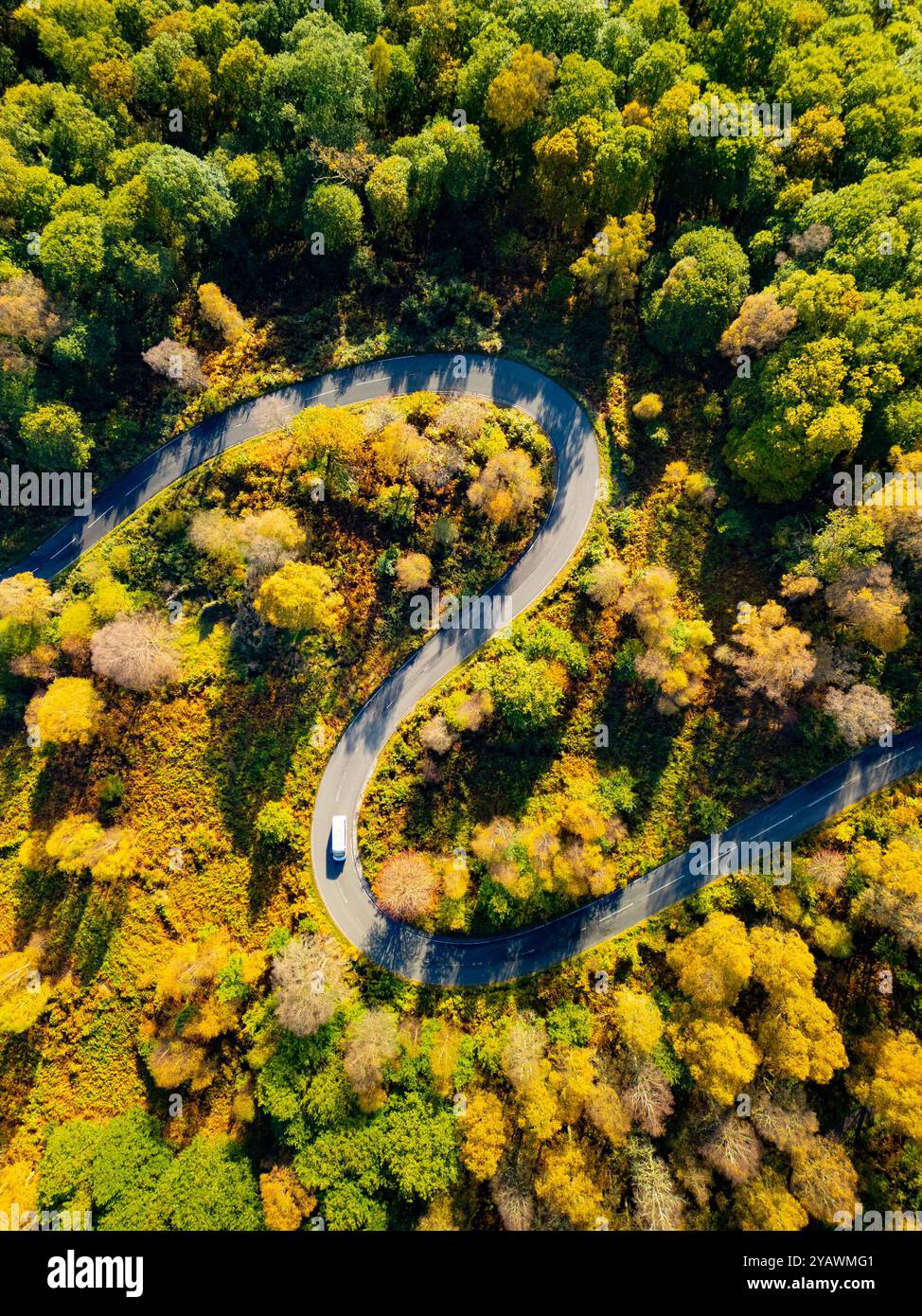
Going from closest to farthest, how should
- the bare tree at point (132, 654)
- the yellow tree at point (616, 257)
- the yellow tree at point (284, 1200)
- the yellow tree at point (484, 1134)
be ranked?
the yellow tree at point (284, 1200) < the yellow tree at point (484, 1134) < the bare tree at point (132, 654) < the yellow tree at point (616, 257)

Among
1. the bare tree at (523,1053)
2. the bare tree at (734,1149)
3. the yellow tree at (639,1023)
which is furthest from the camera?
the yellow tree at (639,1023)

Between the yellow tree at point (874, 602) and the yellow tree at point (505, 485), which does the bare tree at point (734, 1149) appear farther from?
the yellow tree at point (505, 485)

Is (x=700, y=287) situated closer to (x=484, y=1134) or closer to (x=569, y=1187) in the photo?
(x=484, y=1134)

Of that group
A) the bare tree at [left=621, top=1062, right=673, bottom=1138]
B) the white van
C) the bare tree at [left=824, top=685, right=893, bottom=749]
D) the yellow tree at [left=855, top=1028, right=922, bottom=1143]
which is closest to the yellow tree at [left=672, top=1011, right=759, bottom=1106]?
the bare tree at [left=621, top=1062, right=673, bottom=1138]

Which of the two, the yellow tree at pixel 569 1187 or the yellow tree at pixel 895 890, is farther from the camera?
the yellow tree at pixel 895 890

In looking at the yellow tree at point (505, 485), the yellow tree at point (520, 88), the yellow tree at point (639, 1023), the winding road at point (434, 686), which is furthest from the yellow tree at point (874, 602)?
the yellow tree at point (520, 88)

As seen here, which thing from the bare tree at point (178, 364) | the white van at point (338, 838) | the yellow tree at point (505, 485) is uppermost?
the bare tree at point (178, 364)

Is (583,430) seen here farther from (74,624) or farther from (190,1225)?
(190,1225)
